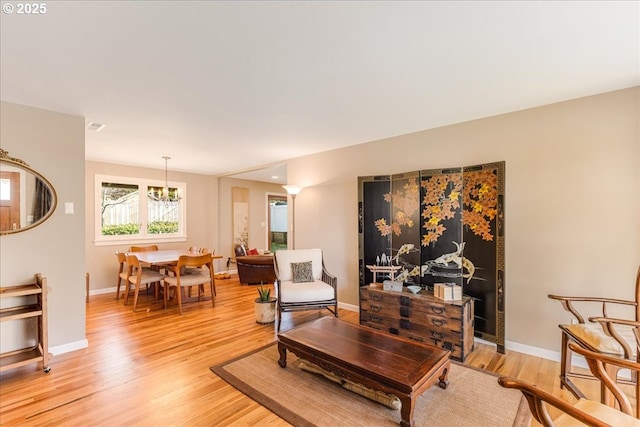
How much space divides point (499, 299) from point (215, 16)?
11.3 ft

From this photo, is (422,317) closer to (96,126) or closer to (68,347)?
(68,347)

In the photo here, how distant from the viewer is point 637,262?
240 centimetres

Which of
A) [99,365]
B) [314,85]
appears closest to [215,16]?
[314,85]

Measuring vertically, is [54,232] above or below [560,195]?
below

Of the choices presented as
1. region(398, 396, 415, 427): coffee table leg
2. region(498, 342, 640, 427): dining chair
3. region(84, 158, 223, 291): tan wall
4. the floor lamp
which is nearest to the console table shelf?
region(84, 158, 223, 291): tan wall

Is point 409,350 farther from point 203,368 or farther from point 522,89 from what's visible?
point 522,89

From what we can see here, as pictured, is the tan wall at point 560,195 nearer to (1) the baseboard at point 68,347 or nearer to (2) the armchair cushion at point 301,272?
(2) the armchair cushion at point 301,272

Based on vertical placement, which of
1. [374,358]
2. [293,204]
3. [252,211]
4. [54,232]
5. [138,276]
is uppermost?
[293,204]

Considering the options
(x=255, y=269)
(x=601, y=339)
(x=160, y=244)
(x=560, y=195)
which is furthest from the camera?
(x=160, y=244)

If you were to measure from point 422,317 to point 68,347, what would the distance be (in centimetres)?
369

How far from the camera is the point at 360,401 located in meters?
2.11

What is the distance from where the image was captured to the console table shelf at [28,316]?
2449 millimetres

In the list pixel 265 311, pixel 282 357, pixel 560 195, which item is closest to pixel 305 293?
pixel 265 311

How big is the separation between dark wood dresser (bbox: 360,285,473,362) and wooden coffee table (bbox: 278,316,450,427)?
1.97 ft
